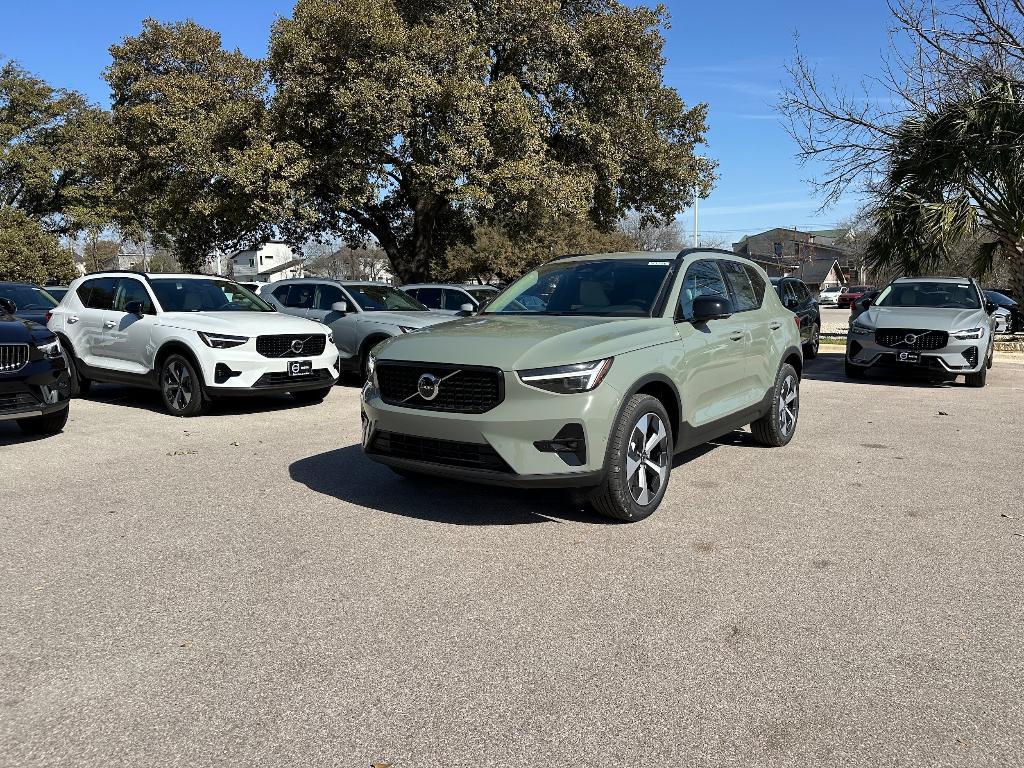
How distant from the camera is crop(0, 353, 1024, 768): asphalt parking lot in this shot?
2.68 meters

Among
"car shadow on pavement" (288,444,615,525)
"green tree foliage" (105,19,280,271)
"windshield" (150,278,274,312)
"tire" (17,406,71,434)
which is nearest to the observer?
"car shadow on pavement" (288,444,615,525)

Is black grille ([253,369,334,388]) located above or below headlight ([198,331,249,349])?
below

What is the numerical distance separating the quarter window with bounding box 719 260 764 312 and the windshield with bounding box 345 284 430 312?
6591mm

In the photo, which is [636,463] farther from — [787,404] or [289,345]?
[289,345]

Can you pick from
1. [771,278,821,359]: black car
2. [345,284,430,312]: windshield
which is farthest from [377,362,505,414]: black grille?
[771,278,821,359]: black car

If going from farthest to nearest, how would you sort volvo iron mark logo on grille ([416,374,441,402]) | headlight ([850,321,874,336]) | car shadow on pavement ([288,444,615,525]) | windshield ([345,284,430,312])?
windshield ([345,284,430,312]), headlight ([850,321,874,336]), car shadow on pavement ([288,444,615,525]), volvo iron mark logo on grille ([416,374,441,402])

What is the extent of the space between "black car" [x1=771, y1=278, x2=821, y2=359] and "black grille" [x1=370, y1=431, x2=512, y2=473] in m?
11.5

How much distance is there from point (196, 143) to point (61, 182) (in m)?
25.5

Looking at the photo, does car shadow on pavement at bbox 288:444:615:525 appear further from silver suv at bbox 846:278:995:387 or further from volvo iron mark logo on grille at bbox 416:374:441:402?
silver suv at bbox 846:278:995:387

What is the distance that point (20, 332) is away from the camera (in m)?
7.33

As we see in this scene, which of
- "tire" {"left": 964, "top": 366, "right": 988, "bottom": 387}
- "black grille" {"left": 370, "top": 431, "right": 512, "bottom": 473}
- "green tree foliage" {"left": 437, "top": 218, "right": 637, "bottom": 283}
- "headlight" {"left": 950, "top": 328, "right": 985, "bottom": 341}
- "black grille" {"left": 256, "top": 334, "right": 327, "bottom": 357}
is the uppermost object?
"green tree foliage" {"left": 437, "top": 218, "right": 637, "bottom": 283}

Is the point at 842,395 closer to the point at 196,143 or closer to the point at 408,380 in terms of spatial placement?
the point at 408,380

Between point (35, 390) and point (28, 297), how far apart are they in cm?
694

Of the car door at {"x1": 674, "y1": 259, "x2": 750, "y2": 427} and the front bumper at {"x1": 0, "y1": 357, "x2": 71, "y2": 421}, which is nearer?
the car door at {"x1": 674, "y1": 259, "x2": 750, "y2": 427}
